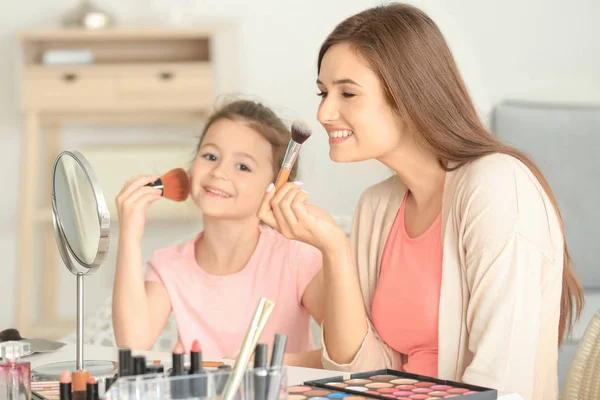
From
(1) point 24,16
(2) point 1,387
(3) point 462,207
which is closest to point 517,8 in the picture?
(1) point 24,16

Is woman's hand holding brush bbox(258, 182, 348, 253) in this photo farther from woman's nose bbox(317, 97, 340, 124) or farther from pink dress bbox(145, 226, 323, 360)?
pink dress bbox(145, 226, 323, 360)

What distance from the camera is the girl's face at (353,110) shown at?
1.30 metres

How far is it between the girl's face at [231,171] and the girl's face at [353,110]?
319mm

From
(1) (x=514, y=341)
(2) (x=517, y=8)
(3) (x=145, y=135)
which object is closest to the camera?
(1) (x=514, y=341)

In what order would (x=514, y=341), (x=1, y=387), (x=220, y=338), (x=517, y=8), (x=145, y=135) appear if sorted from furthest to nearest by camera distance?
(x=145, y=135), (x=517, y=8), (x=220, y=338), (x=514, y=341), (x=1, y=387)

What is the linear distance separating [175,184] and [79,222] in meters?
0.64

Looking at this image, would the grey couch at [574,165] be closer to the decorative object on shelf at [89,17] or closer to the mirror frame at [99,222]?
the decorative object on shelf at [89,17]

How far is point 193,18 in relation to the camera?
326 centimetres

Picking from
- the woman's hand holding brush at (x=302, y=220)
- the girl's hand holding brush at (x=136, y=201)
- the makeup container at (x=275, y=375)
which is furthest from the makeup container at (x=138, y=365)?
the girl's hand holding brush at (x=136, y=201)

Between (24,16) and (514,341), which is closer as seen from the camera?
(514,341)

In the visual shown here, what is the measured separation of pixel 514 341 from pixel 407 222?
0.32 meters

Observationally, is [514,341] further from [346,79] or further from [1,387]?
[1,387]

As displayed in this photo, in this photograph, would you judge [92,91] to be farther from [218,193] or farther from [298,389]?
[298,389]

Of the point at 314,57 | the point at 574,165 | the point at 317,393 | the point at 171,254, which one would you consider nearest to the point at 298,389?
the point at 317,393
